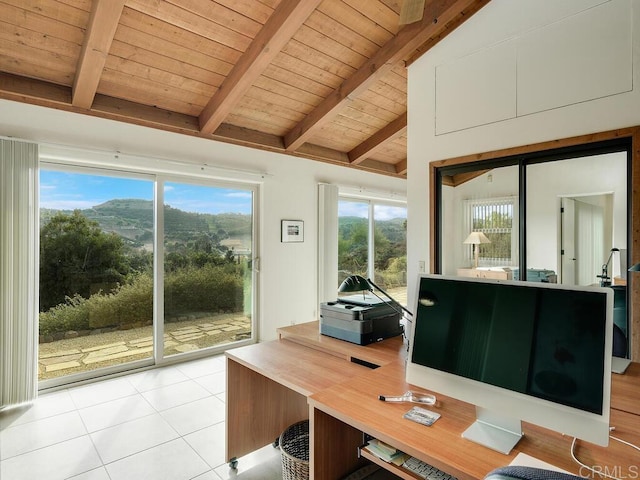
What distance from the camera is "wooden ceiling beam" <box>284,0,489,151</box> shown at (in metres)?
2.95

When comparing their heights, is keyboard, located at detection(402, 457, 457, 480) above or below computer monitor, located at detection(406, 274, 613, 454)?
below

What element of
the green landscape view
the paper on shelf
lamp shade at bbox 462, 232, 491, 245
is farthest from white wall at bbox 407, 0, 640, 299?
the paper on shelf

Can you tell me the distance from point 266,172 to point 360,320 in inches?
111

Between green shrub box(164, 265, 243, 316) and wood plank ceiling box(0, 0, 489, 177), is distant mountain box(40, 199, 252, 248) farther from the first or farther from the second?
wood plank ceiling box(0, 0, 489, 177)

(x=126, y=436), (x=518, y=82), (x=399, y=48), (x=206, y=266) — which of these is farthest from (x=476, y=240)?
(x=126, y=436)

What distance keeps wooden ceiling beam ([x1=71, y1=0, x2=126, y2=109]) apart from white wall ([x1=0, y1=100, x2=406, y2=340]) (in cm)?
28

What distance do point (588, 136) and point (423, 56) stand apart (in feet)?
5.45

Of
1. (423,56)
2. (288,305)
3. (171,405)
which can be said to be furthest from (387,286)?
(171,405)

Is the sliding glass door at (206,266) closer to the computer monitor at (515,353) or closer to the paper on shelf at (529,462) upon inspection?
the computer monitor at (515,353)

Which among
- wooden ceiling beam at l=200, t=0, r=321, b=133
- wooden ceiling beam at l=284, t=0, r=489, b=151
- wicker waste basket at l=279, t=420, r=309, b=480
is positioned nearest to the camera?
wicker waste basket at l=279, t=420, r=309, b=480

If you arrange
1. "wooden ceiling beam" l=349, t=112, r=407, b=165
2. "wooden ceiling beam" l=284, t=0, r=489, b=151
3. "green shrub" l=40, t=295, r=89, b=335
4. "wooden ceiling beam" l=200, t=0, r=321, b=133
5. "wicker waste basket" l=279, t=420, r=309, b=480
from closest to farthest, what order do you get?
1. "wicker waste basket" l=279, t=420, r=309, b=480
2. "wooden ceiling beam" l=200, t=0, r=321, b=133
3. "wooden ceiling beam" l=284, t=0, r=489, b=151
4. "green shrub" l=40, t=295, r=89, b=335
5. "wooden ceiling beam" l=349, t=112, r=407, b=165

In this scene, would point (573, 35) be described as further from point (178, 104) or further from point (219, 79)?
point (178, 104)

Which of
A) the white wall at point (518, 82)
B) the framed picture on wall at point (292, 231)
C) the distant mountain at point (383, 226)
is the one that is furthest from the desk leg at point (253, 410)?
the distant mountain at point (383, 226)

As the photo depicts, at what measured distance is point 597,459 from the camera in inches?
37.4
